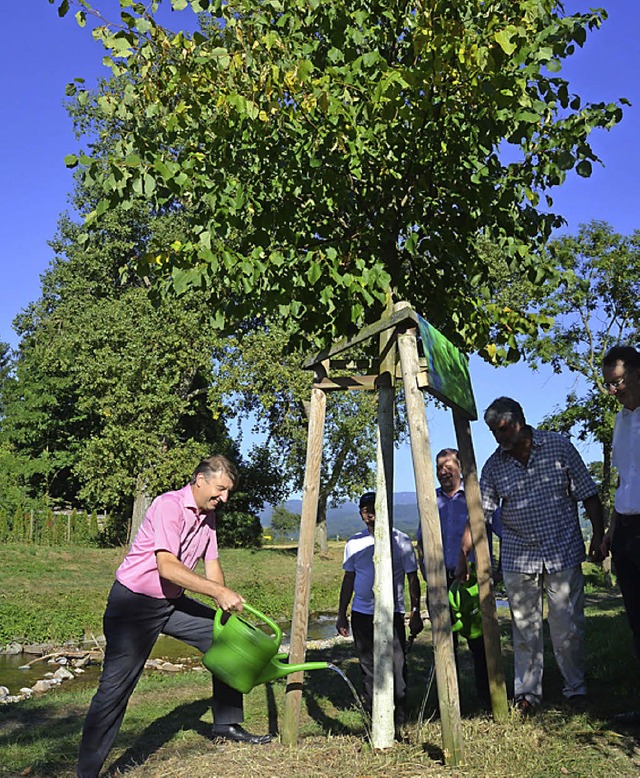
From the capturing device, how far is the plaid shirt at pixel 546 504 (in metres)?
5.38

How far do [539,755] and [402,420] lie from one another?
2264 centimetres

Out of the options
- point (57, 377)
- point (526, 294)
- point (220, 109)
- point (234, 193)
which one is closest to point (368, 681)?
point (234, 193)

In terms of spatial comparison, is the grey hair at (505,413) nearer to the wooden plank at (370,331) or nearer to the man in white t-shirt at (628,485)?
the man in white t-shirt at (628,485)

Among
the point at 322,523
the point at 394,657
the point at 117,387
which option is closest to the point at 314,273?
the point at 394,657

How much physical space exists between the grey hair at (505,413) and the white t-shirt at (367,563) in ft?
3.47

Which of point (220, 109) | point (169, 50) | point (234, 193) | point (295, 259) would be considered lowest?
point (295, 259)

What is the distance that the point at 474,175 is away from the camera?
4691mm

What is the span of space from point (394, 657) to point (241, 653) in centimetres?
142

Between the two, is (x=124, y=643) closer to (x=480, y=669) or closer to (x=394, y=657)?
(x=394, y=657)

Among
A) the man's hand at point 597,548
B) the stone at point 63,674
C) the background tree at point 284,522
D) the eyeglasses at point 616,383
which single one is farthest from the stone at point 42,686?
the background tree at point 284,522

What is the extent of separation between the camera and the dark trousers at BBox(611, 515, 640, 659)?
466cm

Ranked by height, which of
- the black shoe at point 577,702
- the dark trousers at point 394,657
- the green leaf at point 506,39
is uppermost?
the green leaf at point 506,39

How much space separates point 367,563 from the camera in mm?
5887

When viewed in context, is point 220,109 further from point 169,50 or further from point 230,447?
point 230,447
